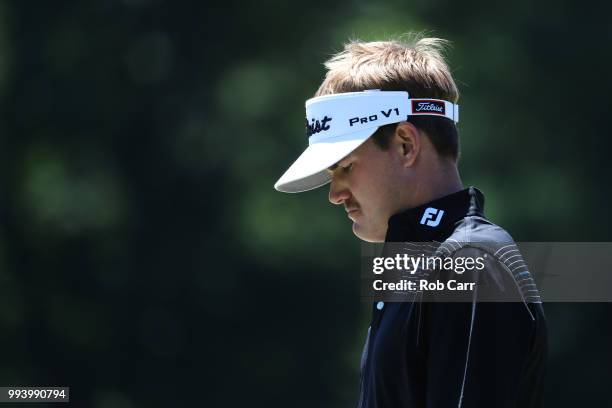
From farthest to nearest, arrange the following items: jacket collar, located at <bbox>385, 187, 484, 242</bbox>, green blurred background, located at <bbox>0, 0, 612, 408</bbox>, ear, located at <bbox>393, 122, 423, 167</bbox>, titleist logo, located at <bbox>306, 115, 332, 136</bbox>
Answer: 1. green blurred background, located at <bbox>0, 0, 612, 408</bbox>
2. titleist logo, located at <bbox>306, 115, 332, 136</bbox>
3. ear, located at <bbox>393, 122, 423, 167</bbox>
4. jacket collar, located at <bbox>385, 187, 484, 242</bbox>

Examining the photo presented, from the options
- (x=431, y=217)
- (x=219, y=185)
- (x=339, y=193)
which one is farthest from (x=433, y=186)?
(x=219, y=185)

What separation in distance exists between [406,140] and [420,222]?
0.55 feet

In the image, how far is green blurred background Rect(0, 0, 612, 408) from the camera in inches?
343

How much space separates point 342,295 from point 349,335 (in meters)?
0.29

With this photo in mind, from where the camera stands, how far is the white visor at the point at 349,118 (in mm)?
2102

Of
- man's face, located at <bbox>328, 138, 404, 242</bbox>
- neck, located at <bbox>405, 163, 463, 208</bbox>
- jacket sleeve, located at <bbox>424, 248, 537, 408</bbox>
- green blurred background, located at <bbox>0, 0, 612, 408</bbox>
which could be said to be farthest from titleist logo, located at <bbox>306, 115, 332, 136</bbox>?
green blurred background, located at <bbox>0, 0, 612, 408</bbox>

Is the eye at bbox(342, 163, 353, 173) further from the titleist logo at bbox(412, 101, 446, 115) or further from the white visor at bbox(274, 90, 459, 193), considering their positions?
the titleist logo at bbox(412, 101, 446, 115)

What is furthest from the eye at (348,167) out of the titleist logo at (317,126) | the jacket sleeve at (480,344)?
the jacket sleeve at (480,344)

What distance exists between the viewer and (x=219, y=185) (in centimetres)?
899

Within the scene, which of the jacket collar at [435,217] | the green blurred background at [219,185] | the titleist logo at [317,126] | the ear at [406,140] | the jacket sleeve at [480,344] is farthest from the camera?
the green blurred background at [219,185]

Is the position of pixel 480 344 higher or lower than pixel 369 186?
lower

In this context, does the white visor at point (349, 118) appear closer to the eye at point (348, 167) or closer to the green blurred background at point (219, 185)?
the eye at point (348, 167)

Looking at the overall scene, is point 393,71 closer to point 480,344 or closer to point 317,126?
point 317,126

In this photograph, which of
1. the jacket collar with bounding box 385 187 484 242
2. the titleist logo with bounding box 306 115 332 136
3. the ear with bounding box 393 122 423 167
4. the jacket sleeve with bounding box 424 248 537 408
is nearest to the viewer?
the jacket sleeve with bounding box 424 248 537 408
